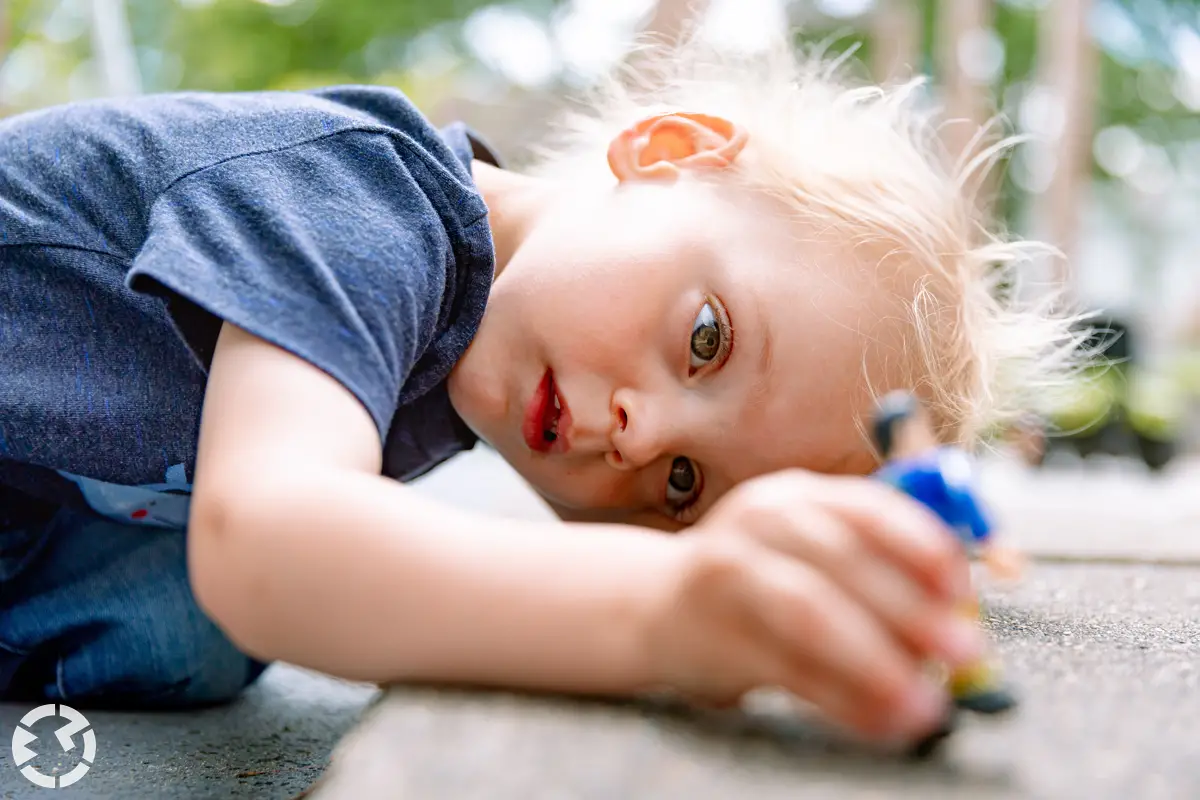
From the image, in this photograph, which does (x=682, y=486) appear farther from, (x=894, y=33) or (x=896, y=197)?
(x=894, y=33)

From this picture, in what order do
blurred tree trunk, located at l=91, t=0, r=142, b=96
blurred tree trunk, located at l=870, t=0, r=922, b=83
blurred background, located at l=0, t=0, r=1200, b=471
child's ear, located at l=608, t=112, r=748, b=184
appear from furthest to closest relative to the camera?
blurred tree trunk, located at l=870, t=0, r=922, b=83, blurred background, located at l=0, t=0, r=1200, b=471, blurred tree trunk, located at l=91, t=0, r=142, b=96, child's ear, located at l=608, t=112, r=748, b=184

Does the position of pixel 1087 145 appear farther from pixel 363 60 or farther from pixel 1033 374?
pixel 363 60

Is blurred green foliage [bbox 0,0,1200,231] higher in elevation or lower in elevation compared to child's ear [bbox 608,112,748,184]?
lower

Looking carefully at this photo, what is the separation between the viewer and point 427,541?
1.54 feet

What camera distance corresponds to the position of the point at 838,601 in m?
0.39

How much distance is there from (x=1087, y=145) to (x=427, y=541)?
181 inches

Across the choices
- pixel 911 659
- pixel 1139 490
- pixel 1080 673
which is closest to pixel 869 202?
pixel 1080 673

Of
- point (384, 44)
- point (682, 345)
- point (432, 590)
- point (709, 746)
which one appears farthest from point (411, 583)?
point (384, 44)

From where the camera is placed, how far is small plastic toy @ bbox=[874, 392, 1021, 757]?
41 cm

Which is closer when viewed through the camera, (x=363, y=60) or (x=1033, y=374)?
(x=1033, y=374)

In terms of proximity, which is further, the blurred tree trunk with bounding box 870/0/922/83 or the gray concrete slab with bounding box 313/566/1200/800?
the blurred tree trunk with bounding box 870/0/922/83

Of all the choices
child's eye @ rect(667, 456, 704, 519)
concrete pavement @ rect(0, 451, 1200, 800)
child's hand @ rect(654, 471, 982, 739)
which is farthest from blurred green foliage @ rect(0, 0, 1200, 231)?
child's hand @ rect(654, 471, 982, 739)

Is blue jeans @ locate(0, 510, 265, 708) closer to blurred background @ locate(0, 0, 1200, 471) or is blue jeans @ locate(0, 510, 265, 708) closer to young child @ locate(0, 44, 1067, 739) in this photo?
young child @ locate(0, 44, 1067, 739)

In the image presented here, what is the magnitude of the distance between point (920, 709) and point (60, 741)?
1.97ft
